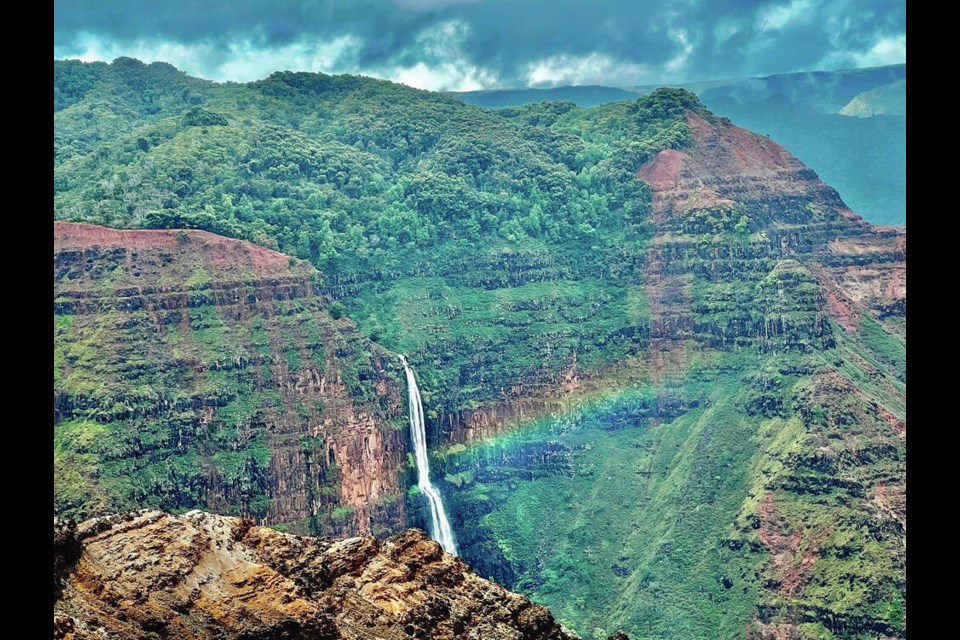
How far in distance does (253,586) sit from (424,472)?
242 feet

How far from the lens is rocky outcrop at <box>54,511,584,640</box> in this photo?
14883 millimetres

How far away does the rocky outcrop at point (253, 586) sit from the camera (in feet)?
48.8

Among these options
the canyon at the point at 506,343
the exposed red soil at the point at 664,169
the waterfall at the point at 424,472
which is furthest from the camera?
the exposed red soil at the point at 664,169

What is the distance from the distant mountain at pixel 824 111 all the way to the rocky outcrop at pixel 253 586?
120004 mm

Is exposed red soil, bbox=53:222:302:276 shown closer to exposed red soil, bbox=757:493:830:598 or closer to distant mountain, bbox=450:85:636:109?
exposed red soil, bbox=757:493:830:598

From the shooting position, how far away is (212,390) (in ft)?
255

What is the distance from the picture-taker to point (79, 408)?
2852 inches

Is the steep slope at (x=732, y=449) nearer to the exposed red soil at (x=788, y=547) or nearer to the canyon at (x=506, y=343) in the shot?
the exposed red soil at (x=788, y=547)

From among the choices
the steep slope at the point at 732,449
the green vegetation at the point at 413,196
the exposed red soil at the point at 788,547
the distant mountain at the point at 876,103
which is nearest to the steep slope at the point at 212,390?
the green vegetation at the point at 413,196

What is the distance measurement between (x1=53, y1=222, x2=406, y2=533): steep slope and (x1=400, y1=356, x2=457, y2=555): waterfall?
1884 mm

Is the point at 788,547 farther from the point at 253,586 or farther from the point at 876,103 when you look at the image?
the point at 876,103

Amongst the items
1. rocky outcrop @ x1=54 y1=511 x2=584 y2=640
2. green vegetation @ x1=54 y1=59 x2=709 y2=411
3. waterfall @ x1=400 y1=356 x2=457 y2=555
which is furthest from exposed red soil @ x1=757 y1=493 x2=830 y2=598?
rocky outcrop @ x1=54 y1=511 x2=584 y2=640

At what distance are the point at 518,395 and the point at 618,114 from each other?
122ft
